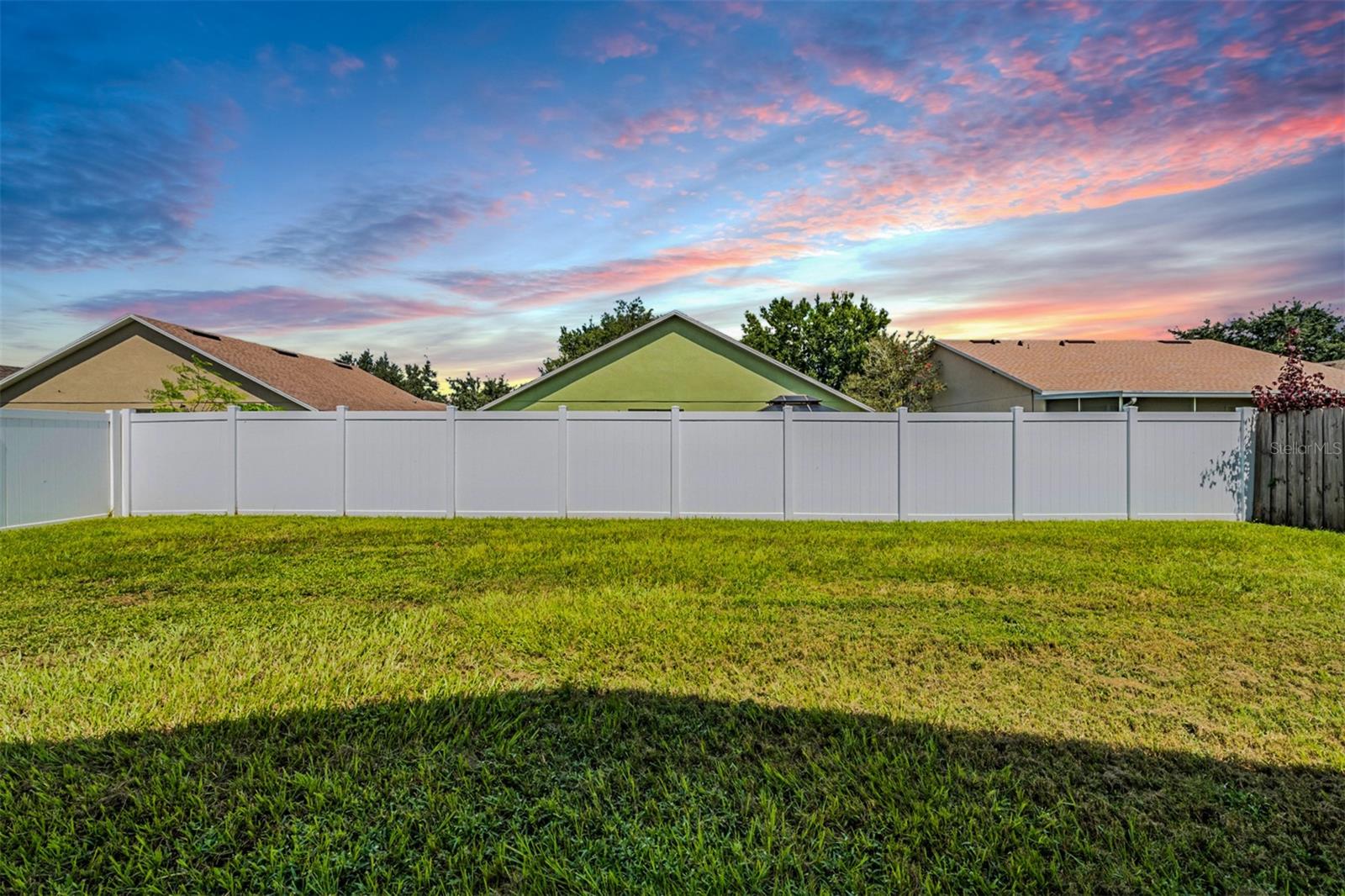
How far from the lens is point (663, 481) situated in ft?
31.4

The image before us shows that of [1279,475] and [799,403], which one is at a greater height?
[799,403]

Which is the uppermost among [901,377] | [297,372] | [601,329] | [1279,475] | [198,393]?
[601,329]

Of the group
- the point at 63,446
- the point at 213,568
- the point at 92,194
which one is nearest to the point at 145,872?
the point at 213,568

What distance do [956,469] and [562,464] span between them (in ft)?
18.3

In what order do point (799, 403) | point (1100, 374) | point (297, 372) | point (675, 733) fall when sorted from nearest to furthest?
point (675, 733), point (799, 403), point (1100, 374), point (297, 372)

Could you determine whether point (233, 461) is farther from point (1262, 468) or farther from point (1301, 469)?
point (1301, 469)

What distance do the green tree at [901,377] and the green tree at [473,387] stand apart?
29530 millimetres

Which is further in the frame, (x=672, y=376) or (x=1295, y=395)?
(x=672, y=376)

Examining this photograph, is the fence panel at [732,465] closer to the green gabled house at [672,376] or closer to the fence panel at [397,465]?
the fence panel at [397,465]

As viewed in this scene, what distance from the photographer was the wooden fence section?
879cm

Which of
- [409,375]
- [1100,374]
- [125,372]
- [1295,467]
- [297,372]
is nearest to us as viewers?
[1295,467]

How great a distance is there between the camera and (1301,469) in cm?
904

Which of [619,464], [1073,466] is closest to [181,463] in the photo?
[619,464]

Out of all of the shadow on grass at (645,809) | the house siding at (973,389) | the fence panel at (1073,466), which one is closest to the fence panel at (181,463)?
the shadow on grass at (645,809)
